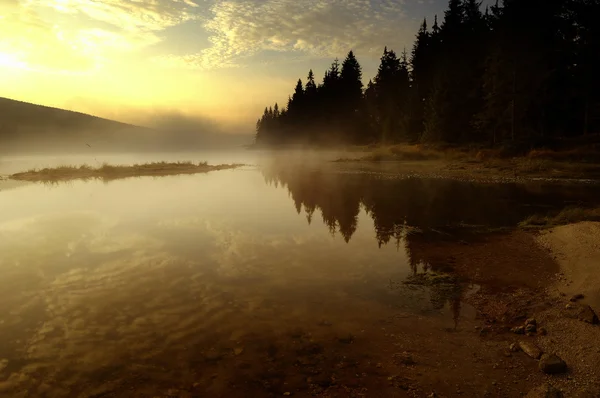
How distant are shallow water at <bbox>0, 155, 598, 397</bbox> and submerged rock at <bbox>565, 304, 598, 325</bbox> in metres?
1.81

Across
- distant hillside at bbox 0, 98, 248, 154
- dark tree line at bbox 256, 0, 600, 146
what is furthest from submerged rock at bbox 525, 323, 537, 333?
distant hillside at bbox 0, 98, 248, 154

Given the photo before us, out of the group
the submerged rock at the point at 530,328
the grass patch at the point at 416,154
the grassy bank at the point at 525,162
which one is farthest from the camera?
the grass patch at the point at 416,154

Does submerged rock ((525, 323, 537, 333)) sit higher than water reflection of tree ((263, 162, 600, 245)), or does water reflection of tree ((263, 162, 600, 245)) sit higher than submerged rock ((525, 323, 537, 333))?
water reflection of tree ((263, 162, 600, 245))

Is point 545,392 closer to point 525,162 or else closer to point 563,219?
point 563,219

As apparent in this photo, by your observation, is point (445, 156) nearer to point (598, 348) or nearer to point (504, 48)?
point (504, 48)

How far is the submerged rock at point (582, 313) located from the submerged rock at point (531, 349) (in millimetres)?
1395

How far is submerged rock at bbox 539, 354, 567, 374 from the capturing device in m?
5.17

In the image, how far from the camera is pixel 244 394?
4.97 meters

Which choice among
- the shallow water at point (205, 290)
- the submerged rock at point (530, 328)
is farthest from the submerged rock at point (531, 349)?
the shallow water at point (205, 290)

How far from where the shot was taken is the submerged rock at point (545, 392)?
15.3ft

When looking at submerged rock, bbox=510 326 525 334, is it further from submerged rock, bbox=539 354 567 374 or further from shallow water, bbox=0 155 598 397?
submerged rock, bbox=539 354 567 374

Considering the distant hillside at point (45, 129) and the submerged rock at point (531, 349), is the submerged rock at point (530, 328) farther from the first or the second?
the distant hillside at point (45, 129)

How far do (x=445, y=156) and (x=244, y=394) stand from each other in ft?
147

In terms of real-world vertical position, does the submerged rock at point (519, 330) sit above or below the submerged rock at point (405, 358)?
above
